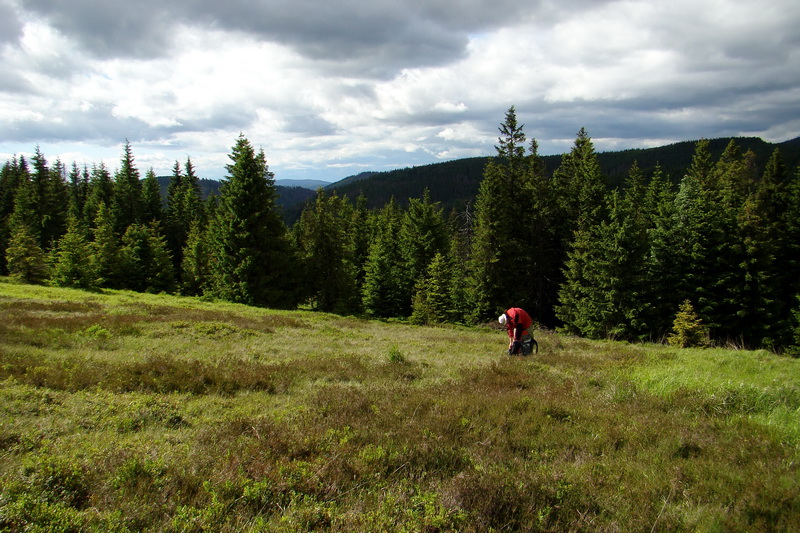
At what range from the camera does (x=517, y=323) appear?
1352 cm

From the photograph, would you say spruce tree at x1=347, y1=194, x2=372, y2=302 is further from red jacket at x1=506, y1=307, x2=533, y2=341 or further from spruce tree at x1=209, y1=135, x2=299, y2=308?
red jacket at x1=506, y1=307, x2=533, y2=341

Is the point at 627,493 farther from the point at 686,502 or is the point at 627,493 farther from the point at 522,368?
the point at 522,368

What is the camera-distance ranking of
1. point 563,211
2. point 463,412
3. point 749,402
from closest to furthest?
point 463,412, point 749,402, point 563,211

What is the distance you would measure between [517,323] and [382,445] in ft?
29.9

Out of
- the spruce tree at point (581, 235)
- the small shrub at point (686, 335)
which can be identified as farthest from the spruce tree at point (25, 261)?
the small shrub at point (686, 335)

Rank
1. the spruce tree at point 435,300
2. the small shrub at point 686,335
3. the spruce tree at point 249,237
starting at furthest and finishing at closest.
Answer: the spruce tree at point 435,300, the spruce tree at point 249,237, the small shrub at point 686,335

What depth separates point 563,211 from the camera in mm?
36750

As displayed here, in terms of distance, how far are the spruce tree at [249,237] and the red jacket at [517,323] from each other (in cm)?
2537

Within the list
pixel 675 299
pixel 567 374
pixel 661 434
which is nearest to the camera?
pixel 661 434

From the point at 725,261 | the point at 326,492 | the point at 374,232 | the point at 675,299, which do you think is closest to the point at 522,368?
the point at 326,492

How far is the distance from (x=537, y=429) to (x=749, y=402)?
183 inches

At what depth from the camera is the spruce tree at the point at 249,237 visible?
33.4 metres

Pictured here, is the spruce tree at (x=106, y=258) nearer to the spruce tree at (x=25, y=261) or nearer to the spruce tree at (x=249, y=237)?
the spruce tree at (x=25, y=261)

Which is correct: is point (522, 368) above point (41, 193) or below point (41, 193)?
below
